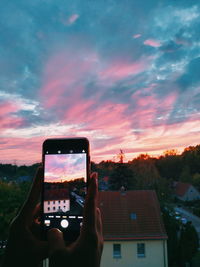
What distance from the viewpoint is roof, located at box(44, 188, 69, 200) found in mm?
2016

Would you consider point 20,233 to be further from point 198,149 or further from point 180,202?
point 198,149

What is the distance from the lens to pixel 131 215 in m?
13.9

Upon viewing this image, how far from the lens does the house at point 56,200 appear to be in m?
2.02

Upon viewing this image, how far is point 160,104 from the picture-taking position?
998 centimetres

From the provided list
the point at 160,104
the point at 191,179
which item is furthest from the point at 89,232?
the point at 191,179

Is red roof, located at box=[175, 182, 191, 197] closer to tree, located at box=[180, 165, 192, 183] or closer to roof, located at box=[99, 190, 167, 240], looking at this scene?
tree, located at box=[180, 165, 192, 183]

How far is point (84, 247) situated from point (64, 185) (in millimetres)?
997

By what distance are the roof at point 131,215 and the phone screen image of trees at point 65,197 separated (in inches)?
451

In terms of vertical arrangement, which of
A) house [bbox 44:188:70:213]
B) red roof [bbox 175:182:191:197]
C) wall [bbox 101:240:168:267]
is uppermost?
house [bbox 44:188:70:213]

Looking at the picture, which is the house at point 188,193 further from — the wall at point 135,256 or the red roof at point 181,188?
the wall at point 135,256

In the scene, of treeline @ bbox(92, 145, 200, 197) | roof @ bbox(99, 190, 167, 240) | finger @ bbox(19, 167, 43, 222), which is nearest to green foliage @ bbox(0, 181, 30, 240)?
roof @ bbox(99, 190, 167, 240)

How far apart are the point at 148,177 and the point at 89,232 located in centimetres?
3260

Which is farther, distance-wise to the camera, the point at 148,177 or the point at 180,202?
the point at 180,202

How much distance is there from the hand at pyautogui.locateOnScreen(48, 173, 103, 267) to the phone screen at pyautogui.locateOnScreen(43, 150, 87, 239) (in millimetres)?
498
